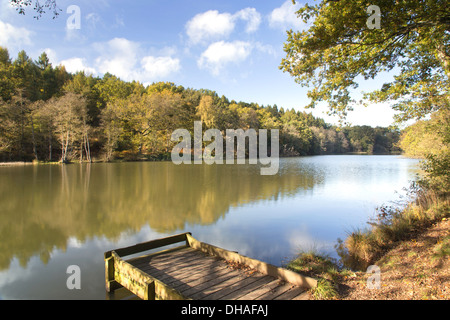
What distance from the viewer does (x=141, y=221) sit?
319 inches

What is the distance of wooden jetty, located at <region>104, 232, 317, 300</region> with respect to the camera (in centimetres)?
338

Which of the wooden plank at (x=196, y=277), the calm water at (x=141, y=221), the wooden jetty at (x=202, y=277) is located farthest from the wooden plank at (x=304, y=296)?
the calm water at (x=141, y=221)

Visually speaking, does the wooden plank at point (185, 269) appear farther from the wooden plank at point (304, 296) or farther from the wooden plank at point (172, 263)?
the wooden plank at point (304, 296)

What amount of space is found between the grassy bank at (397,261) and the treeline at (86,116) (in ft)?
57.9

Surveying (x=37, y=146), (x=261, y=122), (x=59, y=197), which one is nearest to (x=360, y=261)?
(x=59, y=197)

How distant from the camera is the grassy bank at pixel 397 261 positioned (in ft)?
10.3

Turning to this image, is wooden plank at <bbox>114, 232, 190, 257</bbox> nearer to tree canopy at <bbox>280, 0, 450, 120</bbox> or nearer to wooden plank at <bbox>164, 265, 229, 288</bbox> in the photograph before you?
wooden plank at <bbox>164, 265, 229, 288</bbox>

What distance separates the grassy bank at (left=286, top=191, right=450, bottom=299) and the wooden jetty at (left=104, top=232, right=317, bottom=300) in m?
0.45

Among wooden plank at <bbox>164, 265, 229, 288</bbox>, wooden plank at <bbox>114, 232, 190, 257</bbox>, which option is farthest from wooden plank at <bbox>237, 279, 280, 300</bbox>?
wooden plank at <bbox>114, 232, 190, 257</bbox>

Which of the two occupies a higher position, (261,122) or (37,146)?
(261,122)

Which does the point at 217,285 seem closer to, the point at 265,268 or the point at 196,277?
the point at 196,277
